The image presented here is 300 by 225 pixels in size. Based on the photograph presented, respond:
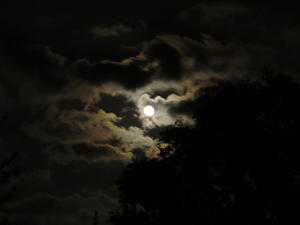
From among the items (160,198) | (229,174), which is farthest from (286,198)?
(160,198)

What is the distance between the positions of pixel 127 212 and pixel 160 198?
5765 millimetres

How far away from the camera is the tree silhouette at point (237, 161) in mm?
28578

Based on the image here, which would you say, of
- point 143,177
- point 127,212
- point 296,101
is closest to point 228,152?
point 296,101

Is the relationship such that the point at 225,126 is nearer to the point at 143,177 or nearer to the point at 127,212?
the point at 143,177

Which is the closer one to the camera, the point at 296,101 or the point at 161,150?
the point at 296,101

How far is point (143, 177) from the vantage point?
3712 cm

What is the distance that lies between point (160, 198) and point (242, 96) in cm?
1262

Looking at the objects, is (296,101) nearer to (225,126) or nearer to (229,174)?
(225,126)

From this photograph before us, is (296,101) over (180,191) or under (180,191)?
over

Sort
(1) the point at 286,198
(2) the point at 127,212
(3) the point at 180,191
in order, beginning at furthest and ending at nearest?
1. (2) the point at 127,212
2. (3) the point at 180,191
3. (1) the point at 286,198

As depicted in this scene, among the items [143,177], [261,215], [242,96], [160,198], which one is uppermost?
[242,96]

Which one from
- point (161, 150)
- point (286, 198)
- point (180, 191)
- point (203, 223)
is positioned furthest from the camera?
point (161, 150)

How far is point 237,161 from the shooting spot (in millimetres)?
29828

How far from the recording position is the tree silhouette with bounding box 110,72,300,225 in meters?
28.6
